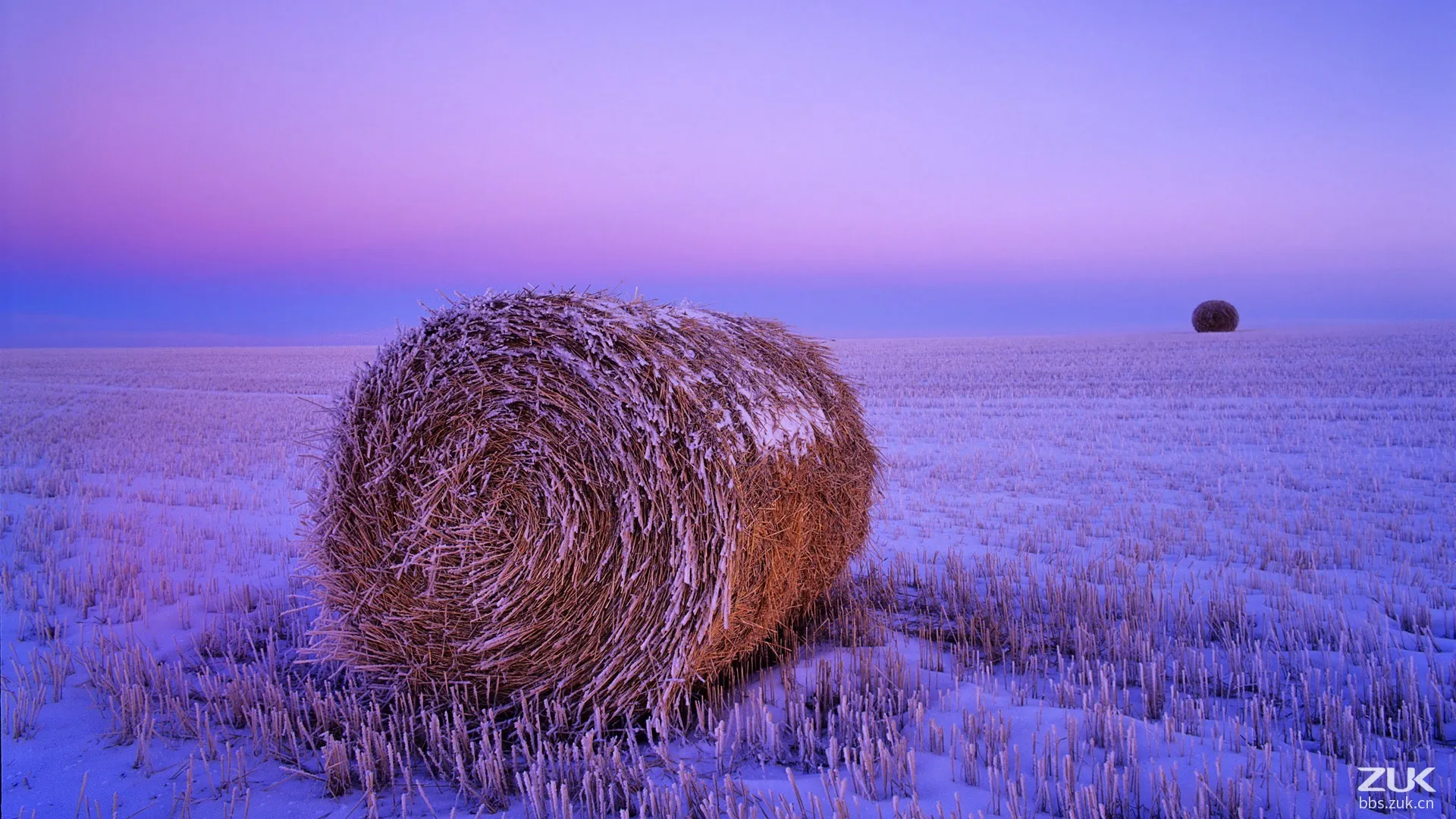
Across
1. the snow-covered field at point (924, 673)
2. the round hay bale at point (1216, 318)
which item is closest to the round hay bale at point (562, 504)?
the snow-covered field at point (924, 673)

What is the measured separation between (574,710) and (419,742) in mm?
656

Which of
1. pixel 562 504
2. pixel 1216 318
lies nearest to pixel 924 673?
pixel 562 504

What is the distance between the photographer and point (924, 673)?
3994 mm

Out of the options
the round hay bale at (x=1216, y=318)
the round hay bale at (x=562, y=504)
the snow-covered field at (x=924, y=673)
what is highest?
the round hay bale at (x=1216, y=318)

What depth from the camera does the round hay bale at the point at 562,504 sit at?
3527 mm

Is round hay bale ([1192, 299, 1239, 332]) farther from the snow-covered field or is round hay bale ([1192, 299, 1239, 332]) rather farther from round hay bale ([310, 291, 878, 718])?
round hay bale ([310, 291, 878, 718])

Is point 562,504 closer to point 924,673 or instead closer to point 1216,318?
point 924,673

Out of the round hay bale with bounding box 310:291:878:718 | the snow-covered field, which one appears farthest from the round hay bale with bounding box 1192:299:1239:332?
the round hay bale with bounding box 310:291:878:718

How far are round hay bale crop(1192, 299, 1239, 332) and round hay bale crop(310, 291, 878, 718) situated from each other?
44.8 m

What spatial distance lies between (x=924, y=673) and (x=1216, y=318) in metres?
44.8

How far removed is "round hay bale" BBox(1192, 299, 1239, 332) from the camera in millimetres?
41500

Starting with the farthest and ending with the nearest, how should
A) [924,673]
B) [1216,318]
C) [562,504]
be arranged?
[1216,318] → [924,673] → [562,504]

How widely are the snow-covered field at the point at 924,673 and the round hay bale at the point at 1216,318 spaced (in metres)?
36.5

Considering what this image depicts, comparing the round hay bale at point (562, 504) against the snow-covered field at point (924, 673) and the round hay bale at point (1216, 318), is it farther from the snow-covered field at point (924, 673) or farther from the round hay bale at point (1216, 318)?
the round hay bale at point (1216, 318)
